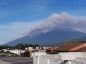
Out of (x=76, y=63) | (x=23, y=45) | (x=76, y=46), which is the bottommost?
(x=76, y=63)

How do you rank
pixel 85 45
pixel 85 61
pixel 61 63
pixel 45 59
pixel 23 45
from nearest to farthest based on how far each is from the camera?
pixel 85 61
pixel 61 63
pixel 45 59
pixel 85 45
pixel 23 45

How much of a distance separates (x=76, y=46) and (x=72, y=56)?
21.8 inches

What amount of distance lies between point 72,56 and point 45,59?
1250mm

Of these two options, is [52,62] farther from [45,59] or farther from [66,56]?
[66,56]

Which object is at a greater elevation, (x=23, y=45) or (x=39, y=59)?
(x=23, y=45)

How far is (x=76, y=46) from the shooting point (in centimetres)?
1316

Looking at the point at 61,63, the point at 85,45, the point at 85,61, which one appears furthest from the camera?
the point at 85,45

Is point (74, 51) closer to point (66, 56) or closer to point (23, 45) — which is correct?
point (66, 56)

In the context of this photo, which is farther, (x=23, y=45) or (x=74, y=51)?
(x=23, y=45)

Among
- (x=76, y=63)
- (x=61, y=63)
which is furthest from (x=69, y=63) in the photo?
(x=61, y=63)

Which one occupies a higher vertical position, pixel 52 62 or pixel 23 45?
pixel 23 45

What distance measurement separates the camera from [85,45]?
13.1 meters

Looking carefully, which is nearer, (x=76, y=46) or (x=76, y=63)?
(x=76, y=63)

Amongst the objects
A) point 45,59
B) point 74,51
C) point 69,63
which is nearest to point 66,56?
point 74,51
